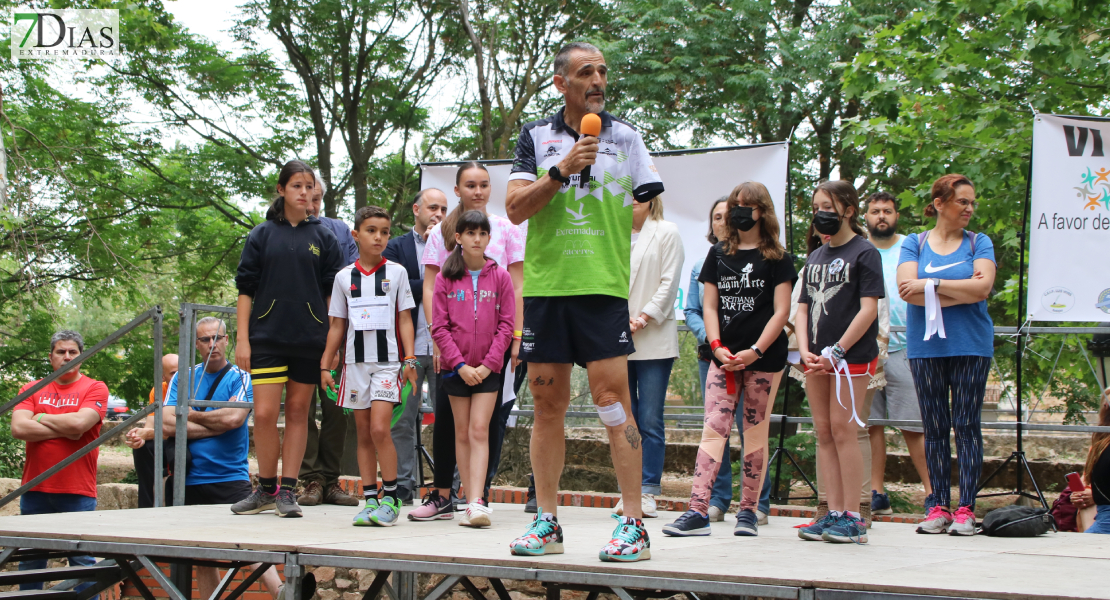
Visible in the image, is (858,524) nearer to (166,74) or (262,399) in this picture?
(262,399)

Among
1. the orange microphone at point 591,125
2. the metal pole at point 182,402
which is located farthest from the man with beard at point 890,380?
the metal pole at point 182,402

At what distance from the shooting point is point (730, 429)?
4.20 meters

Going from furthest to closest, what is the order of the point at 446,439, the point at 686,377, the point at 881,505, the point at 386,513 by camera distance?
1. the point at 686,377
2. the point at 881,505
3. the point at 446,439
4. the point at 386,513

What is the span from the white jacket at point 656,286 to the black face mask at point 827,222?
131cm

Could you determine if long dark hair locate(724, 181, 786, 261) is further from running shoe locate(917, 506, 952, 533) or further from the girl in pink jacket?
running shoe locate(917, 506, 952, 533)

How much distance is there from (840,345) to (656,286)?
1.67 meters

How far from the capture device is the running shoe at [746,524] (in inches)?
167

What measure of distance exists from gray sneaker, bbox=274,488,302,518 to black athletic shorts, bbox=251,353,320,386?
583 mm

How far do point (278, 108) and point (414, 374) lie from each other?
10734 millimetres

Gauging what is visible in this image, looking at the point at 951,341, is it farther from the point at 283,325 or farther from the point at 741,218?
the point at 283,325

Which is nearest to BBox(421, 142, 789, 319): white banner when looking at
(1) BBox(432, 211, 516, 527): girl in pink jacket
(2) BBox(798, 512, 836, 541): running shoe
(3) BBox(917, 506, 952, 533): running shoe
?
(1) BBox(432, 211, 516, 527): girl in pink jacket

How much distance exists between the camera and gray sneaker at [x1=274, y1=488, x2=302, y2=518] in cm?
470

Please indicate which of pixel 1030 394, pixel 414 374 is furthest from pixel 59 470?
pixel 1030 394

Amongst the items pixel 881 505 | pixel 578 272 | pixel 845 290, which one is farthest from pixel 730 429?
pixel 881 505
